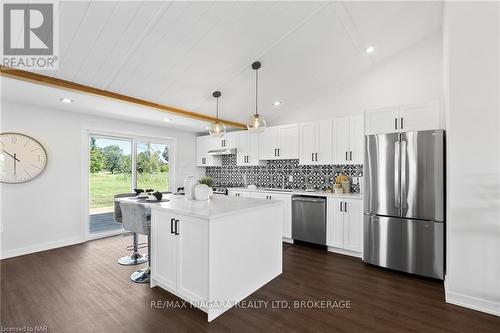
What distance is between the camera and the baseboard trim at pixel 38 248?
3.64m

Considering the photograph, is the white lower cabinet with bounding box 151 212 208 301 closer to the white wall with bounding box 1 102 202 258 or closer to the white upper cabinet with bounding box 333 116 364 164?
the white wall with bounding box 1 102 202 258

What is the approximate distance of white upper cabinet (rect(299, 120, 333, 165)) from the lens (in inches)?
170

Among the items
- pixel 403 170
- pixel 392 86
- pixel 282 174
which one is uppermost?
pixel 392 86

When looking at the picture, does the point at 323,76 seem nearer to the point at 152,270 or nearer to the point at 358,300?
the point at 358,300

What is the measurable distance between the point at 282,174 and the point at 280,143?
2.42ft

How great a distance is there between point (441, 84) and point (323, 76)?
1769 millimetres

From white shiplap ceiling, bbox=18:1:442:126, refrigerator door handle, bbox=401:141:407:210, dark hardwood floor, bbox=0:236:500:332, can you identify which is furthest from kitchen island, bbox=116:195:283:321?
white shiplap ceiling, bbox=18:1:442:126

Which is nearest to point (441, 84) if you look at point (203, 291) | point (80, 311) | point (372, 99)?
point (372, 99)

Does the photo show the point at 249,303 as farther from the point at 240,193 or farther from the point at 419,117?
the point at 419,117

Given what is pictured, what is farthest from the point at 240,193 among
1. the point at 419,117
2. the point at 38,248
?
the point at 38,248

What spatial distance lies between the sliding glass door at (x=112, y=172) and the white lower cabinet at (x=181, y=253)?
2877 millimetres

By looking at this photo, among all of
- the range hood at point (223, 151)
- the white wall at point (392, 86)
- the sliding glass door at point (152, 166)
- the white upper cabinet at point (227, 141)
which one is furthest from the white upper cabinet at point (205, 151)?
the white wall at point (392, 86)

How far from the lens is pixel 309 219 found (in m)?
4.18

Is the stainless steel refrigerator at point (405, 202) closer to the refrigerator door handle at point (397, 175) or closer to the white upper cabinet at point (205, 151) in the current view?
the refrigerator door handle at point (397, 175)
